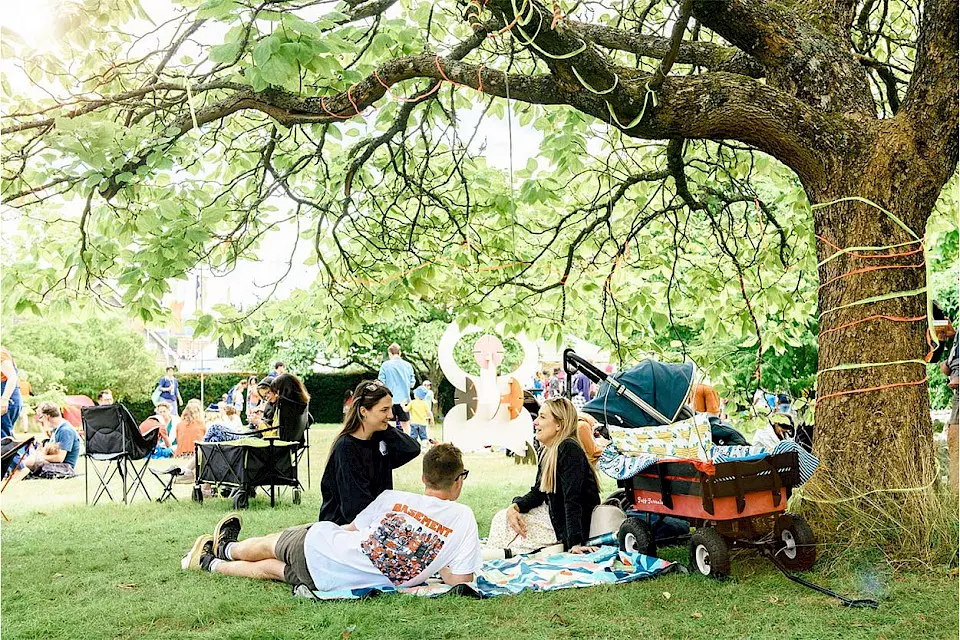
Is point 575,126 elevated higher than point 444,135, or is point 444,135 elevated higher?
point 444,135

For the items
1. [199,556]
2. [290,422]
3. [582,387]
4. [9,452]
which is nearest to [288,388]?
[290,422]

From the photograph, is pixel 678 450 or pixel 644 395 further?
pixel 644 395

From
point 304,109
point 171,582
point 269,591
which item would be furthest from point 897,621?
point 304,109

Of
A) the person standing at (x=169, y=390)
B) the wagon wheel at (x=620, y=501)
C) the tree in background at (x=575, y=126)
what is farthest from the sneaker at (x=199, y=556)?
the person standing at (x=169, y=390)

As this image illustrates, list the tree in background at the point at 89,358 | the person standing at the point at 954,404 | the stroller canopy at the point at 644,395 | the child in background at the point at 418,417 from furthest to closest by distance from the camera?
1. the tree in background at the point at 89,358
2. the child in background at the point at 418,417
3. the person standing at the point at 954,404
4. the stroller canopy at the point at 644,395

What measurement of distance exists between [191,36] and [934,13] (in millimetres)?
4222

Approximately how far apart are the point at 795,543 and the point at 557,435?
156 centimetres

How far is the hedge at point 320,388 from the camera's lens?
23078 mm

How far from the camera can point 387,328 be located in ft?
81.8

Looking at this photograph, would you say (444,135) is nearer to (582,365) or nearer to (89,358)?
(582,365)

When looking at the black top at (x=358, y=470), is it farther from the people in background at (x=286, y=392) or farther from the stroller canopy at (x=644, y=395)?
the people in background at (x=286, y=392)

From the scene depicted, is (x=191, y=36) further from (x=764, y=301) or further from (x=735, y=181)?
(x=764, y=301)

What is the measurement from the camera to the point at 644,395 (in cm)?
584

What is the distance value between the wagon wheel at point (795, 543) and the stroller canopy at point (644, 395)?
1.13m
